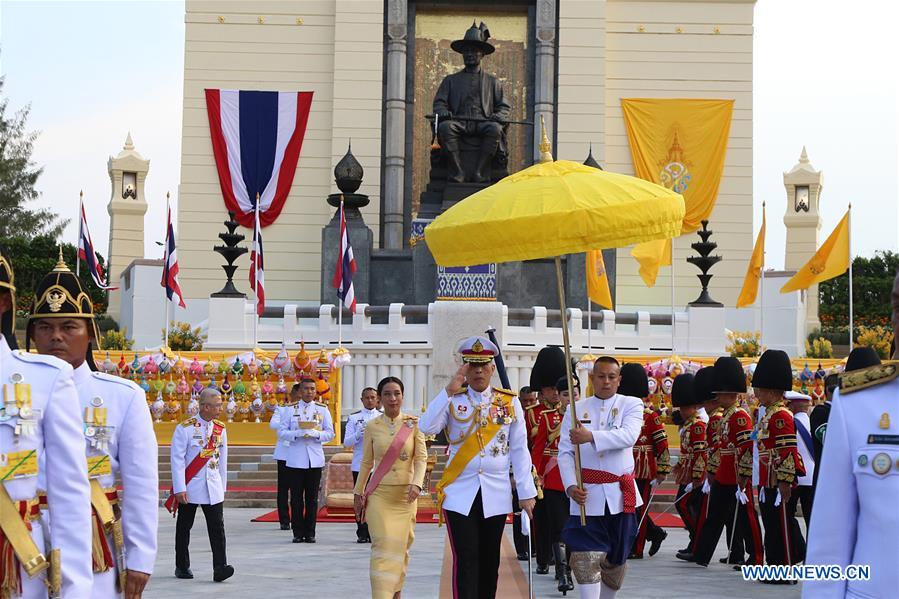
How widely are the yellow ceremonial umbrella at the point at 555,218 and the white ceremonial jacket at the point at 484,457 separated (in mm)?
439

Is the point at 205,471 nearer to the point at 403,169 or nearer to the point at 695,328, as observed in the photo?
the point at 695,328

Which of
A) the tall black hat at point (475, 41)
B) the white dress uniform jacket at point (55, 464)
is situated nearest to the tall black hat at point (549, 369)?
the white dress uniform jacket at point (55, 464)

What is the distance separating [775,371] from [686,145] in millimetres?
20595

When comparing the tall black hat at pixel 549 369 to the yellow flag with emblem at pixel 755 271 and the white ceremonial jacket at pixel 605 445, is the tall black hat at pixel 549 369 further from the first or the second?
the yellow flag with emblem at pixel 755 271

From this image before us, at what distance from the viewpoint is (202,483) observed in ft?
34.9

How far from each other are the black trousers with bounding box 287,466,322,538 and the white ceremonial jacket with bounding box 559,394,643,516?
218 inches

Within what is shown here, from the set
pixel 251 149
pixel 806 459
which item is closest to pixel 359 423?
pixel 806 459

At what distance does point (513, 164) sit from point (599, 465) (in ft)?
73.2

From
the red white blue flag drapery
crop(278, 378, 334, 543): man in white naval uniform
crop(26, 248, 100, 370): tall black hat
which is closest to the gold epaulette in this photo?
crop(26, 248, 100, 370): tall black hat

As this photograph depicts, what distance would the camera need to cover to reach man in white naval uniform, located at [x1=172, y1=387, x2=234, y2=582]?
10.4 m

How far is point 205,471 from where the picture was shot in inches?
420

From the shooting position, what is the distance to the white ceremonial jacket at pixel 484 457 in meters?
8.12

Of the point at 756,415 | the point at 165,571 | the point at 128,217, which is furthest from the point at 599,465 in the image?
the point at 128,217

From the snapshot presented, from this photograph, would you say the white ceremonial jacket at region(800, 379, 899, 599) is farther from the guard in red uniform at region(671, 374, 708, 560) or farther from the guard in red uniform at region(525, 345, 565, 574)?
the guard in red uniform at region(671, 374, 708, 560)
